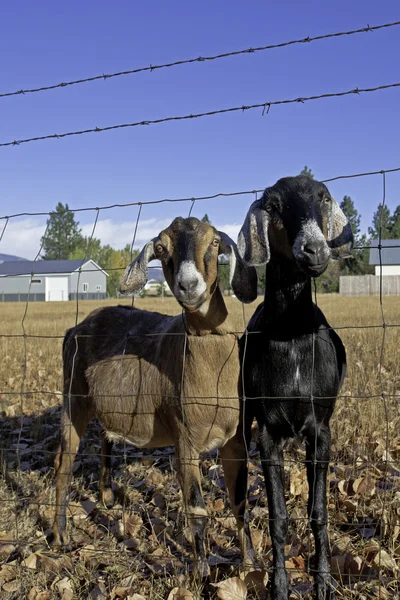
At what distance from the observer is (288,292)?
336cm

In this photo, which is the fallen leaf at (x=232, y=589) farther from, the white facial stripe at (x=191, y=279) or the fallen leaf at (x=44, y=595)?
the white facial stripe at (x=191, y=279)

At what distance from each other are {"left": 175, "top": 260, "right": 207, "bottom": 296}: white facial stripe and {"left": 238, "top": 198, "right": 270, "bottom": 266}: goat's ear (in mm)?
288

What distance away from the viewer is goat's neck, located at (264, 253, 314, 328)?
333 centimetres

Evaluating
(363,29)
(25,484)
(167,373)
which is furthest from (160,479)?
(363,29)

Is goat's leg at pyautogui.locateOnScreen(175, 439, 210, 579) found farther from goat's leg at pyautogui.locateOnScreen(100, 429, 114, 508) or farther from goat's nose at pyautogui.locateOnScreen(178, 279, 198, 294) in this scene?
goat's leg at pyautogui.locateOnScreen(100, 429, 114, 508)

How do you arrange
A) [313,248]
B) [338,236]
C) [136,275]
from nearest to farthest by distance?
[313,248] → [338,236] → [136,275]

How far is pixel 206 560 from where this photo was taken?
3623 millimetres

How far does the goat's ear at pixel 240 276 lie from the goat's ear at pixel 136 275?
487 millimetres

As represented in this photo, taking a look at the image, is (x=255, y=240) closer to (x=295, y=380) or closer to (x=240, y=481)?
(x=295, y=380)

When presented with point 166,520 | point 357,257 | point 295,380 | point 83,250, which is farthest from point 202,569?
point 83,250

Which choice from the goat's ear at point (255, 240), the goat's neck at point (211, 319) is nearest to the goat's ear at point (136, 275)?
the goat's neck at point (211, 319)

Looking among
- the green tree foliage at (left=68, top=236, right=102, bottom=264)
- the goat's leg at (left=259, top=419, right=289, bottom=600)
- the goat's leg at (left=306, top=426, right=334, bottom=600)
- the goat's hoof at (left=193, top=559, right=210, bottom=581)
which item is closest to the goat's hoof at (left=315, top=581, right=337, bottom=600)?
the goat's leg at (left=306, top=426, right=334, bottom=600)

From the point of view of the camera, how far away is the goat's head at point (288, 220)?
312 centimetres

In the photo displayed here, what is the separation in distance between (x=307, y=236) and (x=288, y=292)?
52 centimetres
